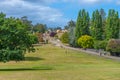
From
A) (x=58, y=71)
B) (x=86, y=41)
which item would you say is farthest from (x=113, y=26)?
(x=58, y=71)

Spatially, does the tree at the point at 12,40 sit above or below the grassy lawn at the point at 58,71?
above

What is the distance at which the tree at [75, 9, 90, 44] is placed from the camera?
153 metres

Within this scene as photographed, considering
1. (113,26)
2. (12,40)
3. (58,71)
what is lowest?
(58,71)

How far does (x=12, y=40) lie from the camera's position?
49.6m

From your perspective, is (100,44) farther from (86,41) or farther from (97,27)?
(97,27)

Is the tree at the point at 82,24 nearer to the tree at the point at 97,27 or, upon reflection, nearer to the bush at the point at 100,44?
the tree at the point at 97,27

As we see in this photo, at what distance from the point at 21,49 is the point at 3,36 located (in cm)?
295

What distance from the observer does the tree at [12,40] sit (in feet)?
157

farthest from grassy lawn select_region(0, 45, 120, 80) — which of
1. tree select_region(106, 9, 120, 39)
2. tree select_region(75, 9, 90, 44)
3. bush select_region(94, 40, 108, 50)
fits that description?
tree select_region(75, 9, 90, 44)

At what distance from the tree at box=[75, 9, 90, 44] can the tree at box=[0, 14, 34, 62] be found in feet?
334

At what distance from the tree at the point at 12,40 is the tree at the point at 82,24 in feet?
334

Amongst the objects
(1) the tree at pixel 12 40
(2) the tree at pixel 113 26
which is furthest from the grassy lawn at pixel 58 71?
(2) the tree at pixel 113 26

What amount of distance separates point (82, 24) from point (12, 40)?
105m

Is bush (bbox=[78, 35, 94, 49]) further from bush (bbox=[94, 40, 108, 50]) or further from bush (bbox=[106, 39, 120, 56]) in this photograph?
bush (bbox=[106, 39, 120, 56])
